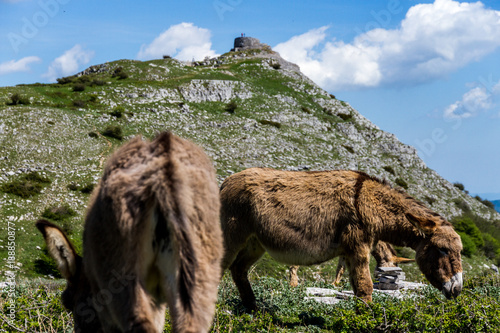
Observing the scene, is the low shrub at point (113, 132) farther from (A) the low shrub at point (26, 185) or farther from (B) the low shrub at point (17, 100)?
(B) the low shrub at point (17, 100)

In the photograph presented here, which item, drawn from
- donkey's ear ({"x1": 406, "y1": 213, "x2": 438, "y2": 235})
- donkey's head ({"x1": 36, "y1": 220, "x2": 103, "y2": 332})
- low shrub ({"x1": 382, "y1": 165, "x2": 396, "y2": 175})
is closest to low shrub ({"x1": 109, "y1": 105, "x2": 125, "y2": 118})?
low shrub ({"x1": 382, "y1": 165, "x2": 396, "y2": 175})

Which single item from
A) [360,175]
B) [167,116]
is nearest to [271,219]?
[360,175]

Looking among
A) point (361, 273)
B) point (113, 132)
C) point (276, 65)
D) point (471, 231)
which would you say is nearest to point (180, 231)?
point (361, 273)

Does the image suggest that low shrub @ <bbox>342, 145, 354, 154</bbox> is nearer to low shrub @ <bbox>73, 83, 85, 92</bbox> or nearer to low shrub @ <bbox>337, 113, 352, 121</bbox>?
low shrub @ <bbox>337, 113, 352, 121</bbox>

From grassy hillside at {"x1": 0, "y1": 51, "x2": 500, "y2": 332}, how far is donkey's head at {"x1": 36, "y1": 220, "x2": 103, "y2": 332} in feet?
9.54

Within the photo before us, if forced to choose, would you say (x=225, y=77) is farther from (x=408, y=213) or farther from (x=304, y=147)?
(x=408, y=213)

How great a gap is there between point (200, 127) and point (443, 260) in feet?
147

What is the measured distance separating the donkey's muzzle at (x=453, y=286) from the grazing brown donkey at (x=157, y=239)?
6834 millimetres

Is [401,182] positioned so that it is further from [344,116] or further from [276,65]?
[276,65]

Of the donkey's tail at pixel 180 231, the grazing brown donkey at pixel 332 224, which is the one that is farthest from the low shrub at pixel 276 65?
the donkey's tail at pixel 180 231

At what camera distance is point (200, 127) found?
51.3 metres

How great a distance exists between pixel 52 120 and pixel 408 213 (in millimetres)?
40313

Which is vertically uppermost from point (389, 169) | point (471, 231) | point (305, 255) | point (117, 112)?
point (117, 112)

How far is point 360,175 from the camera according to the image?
9.02 metres
